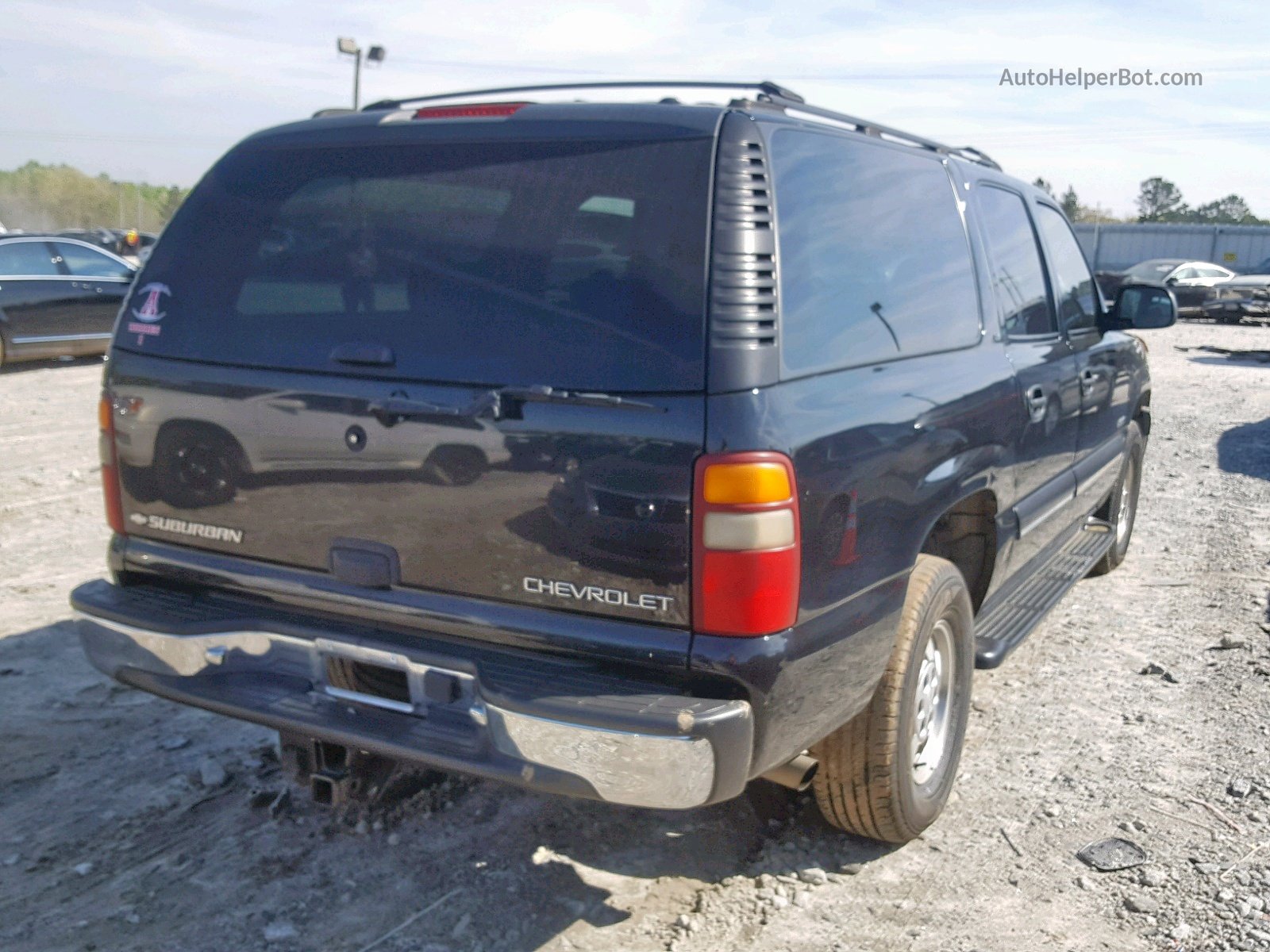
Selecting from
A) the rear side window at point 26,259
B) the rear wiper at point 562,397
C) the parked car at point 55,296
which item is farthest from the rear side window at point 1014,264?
the rear side window at point 26,259

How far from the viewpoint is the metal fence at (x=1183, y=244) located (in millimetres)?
44125

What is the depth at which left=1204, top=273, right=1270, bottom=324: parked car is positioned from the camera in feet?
78.5

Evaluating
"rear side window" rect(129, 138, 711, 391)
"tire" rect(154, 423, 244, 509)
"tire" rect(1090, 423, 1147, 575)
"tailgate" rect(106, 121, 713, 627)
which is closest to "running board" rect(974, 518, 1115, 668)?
"tire" rect(1090, 423, 1147, 575)

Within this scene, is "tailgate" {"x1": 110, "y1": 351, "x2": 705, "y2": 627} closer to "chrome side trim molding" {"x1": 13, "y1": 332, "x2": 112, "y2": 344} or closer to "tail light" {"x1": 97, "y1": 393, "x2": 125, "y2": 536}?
"tail light" {"x1": 97, "y1": 393, "x2": 125, "y2": 536}

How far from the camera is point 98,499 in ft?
23.8

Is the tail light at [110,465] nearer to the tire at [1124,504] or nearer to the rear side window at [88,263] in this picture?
the tire at [1124,504]

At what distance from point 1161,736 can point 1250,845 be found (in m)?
0.83

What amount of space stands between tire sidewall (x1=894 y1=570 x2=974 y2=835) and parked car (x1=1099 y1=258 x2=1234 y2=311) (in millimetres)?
23399

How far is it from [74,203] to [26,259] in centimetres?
6326

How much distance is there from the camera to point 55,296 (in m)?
13.1

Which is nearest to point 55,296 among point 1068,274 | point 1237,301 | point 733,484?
point 1068,274

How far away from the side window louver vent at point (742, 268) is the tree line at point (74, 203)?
68402 millimetres

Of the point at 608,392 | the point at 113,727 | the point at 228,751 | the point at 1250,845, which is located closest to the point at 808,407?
the point at 608,392

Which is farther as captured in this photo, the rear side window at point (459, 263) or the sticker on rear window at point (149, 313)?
the sticker on rear window at point (149, 313)
